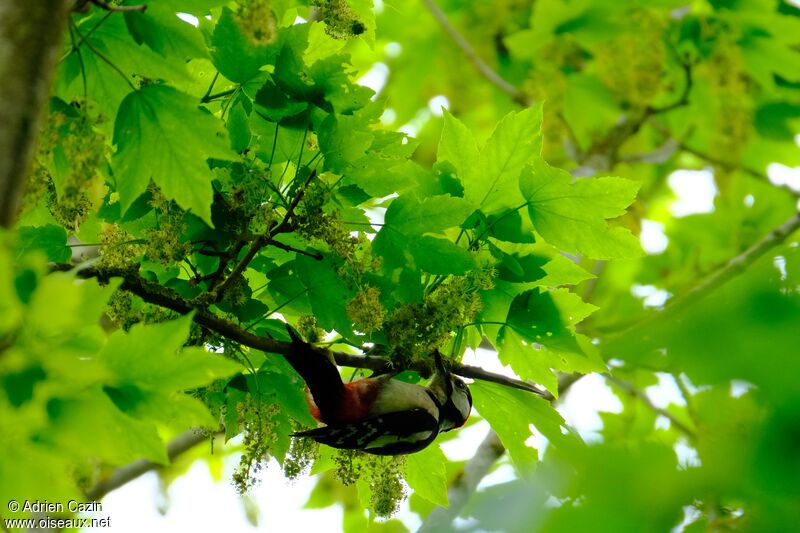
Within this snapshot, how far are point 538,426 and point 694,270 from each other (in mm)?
3387

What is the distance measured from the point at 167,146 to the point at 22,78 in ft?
1.80

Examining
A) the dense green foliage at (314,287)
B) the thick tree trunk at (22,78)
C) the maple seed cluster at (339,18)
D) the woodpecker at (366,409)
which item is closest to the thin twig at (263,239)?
the dense green foliage at (314,287)

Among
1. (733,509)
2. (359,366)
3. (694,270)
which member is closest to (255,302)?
(359,366)

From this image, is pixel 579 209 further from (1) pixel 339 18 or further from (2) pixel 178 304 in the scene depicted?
(2) pixel 178 304

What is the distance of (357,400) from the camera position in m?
2.32

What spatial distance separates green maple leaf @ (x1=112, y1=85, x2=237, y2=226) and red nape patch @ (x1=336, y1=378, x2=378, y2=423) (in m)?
0.72

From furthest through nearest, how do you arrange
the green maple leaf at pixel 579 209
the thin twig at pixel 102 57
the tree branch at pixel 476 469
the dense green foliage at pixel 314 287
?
the tree branch at pixel 476 469 → the green maple leaf at pixel 579 209 → the thin twig at pixel 102 57 → the dense green foliage at pixel 314 287

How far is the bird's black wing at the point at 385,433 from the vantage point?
2250mm

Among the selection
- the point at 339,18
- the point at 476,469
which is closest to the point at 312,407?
the point at 339,18

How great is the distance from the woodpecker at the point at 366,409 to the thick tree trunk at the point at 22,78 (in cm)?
99

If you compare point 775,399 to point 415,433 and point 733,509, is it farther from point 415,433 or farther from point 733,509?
point 415,433

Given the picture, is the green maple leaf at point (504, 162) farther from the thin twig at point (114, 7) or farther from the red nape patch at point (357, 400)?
the thin twig at point (114, 7)

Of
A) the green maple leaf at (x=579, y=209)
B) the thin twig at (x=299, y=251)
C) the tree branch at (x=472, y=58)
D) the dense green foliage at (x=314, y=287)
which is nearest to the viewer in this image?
the dense green foliage at (x=314, y=287)

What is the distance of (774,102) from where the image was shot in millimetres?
5160
